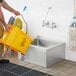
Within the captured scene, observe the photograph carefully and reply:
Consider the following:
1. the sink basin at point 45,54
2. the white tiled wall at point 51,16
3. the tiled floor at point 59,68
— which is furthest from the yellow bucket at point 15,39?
the white tiled wall at point 51,16

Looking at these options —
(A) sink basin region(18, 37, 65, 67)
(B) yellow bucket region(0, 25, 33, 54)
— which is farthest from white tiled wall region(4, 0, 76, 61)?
(B) yellow bucket region(0, 25, 33, 54)

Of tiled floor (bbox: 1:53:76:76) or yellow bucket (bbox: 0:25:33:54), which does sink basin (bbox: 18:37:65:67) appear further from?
yellow bucket (bbox: 0:25:33:54)

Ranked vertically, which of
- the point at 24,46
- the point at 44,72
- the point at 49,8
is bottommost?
the point at 44,72

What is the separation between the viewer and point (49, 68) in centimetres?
369

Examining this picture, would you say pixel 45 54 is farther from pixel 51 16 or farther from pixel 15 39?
pixel 51 16

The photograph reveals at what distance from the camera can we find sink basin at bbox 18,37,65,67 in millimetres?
3723

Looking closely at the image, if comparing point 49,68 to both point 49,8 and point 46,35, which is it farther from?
point 49,8

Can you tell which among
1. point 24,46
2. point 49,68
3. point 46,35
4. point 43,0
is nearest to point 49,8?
point 43,0

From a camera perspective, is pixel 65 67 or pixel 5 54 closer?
pixel 65 67

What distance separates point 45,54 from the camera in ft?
12.1

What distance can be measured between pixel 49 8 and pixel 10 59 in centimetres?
131

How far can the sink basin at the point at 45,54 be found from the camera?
3.72 metres

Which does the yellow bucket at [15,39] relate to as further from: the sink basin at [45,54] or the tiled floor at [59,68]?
the tiled floor at [59,68]

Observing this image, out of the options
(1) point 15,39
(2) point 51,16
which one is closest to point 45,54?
(1) point 15,39
